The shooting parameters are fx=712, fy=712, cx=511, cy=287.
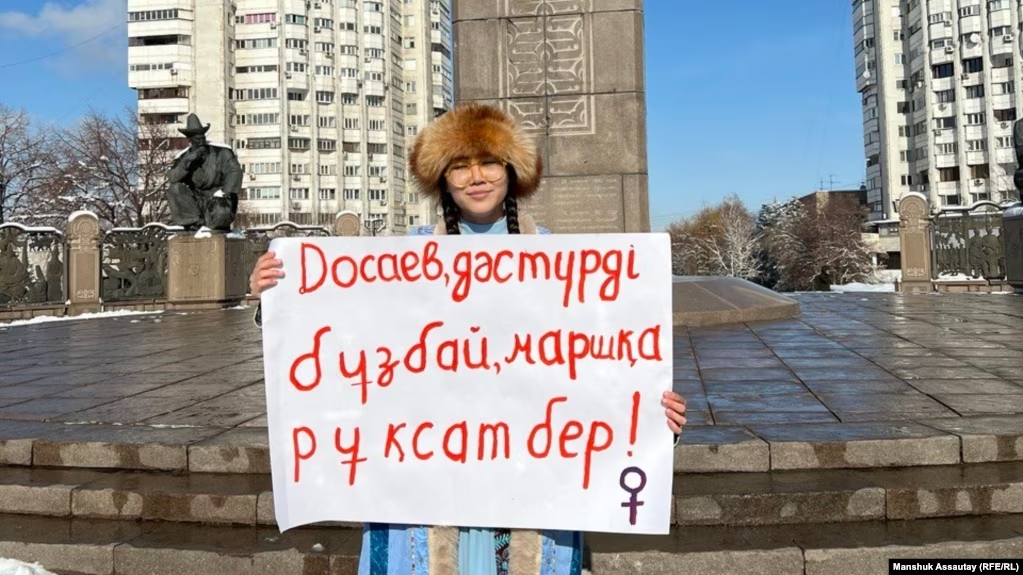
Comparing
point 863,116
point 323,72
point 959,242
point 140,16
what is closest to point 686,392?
point 959,242

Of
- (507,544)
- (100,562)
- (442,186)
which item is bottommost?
(100,562)

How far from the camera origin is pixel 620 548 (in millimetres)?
2842

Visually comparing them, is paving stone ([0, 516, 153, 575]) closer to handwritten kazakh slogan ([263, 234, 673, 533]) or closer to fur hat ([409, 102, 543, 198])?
handwritten kazakh slogan ([263, 234, 673, 533])

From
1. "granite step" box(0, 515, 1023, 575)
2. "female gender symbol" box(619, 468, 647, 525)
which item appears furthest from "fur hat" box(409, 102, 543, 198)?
"granite step" box(0, 515, 1023, 575)

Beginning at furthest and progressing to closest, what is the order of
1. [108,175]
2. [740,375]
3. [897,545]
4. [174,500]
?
[108,175] < [740,375] < [174,500] < [897,545]

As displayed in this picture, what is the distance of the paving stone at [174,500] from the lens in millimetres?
3342

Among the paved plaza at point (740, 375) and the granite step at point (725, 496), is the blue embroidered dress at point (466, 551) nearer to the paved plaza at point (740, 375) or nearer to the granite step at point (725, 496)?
the granite step at point (725, 496)

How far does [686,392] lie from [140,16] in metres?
83.7

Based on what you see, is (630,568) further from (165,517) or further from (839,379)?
(839,379)

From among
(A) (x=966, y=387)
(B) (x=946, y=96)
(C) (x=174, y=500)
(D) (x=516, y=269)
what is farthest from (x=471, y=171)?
(B) (x=946, y=96)

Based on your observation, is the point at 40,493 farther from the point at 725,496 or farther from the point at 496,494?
the point at 725,496

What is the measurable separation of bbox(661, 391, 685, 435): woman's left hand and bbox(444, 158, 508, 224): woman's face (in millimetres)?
719

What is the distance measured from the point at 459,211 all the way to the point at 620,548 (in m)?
1.59

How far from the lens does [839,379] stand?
205 inches
